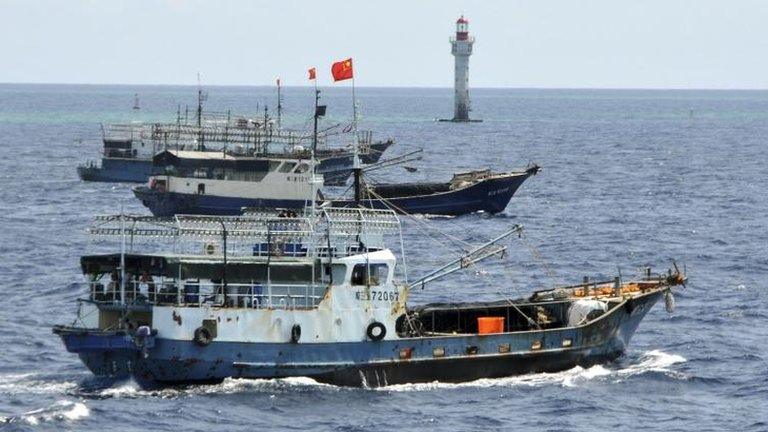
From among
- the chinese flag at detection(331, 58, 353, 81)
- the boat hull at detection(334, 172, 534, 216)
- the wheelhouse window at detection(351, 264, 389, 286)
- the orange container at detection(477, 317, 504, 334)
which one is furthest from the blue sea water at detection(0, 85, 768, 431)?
the chinese flag at detection(331, 58, 353, 81)

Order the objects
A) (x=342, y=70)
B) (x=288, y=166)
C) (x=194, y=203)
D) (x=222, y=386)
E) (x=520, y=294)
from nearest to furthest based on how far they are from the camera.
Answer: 1. (x=222, y=386)
2. (x=342, y=70)
3. (x=520, y=294)
4. (x=194, y=203)
5. (x=288, y=166)

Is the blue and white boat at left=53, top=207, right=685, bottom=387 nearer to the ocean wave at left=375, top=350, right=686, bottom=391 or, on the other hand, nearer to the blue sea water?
the ocean wave at left=375, top=350, right=686, bottom=391

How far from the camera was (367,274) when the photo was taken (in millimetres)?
50031

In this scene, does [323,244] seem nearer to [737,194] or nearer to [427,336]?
[427,336]

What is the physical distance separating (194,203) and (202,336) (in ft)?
182

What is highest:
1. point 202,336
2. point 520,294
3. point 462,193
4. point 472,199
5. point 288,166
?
point 288,166

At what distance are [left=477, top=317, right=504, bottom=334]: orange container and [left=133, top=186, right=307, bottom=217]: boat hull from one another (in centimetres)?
5063

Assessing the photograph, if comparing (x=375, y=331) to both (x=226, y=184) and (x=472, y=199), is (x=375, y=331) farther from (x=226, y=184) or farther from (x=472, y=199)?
(x=226, y=184)

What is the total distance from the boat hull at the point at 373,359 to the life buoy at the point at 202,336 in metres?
0.23

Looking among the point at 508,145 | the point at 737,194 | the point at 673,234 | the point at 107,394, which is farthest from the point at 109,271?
the point at 508,145

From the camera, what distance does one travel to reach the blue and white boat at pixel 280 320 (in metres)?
48.2

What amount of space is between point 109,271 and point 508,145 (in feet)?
480

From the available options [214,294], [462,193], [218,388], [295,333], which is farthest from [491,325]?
[462,193]

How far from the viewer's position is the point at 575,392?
1933 inches
